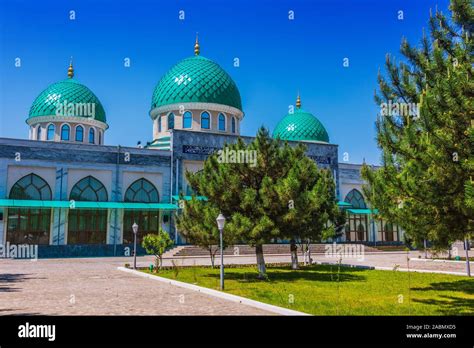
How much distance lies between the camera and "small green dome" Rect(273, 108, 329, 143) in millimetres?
41938

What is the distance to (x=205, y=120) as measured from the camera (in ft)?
119

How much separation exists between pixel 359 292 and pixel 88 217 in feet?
75.8

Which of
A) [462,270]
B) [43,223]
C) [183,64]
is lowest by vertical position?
[462,270]

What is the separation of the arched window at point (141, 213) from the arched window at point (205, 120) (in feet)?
22.7

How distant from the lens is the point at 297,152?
17266 millimetres

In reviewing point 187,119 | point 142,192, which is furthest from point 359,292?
point 187,119

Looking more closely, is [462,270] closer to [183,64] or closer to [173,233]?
[173,233]

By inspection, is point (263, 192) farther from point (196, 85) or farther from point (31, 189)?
point (196, 85)
